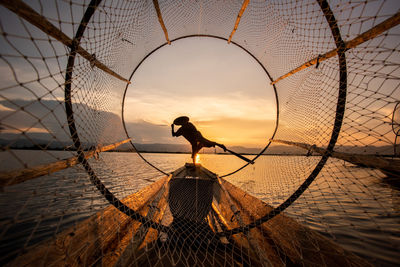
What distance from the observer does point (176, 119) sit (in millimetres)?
5336

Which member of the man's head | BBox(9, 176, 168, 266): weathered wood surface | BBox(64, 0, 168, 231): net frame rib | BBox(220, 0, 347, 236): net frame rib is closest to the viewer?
BBox(9, 176, 168, 266): weathered wood surface

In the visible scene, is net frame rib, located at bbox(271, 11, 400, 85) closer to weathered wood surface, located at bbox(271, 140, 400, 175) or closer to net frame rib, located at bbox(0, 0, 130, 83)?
weathered wood surface, located at bbox(271, 140, 400, 175)

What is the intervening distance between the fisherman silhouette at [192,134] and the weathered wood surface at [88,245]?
3210 mm

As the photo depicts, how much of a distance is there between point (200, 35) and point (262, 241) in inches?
227

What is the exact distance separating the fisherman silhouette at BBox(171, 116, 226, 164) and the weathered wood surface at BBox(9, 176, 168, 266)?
3210mm

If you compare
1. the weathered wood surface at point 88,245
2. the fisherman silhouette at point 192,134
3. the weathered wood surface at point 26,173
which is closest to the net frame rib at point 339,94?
the weathered wood surface at point 88,245

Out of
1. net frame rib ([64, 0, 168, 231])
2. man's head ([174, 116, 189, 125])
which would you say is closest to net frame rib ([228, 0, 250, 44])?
man's head ([174, 116, 189, 125])

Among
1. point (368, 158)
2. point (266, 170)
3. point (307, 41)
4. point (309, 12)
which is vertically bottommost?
point (266, 170)

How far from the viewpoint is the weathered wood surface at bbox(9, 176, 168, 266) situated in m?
1.55

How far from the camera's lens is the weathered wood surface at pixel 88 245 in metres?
1.55

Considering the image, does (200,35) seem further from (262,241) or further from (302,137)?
(262,241)

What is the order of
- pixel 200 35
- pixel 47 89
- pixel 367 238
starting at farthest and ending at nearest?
1. pixel 200 35
2. pixel 367 238
3. pixel 47 89

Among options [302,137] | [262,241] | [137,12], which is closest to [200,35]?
[137,12]

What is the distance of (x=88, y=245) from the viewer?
1.89 meters
